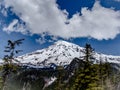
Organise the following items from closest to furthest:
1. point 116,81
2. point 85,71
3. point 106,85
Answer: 1. point 85,71
2. point 106,85
3. point 116,81

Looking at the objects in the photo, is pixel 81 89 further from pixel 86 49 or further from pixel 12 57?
pixel 12 57

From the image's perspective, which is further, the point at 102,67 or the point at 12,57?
the point at 102,67

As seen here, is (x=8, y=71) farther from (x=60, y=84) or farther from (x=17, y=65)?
(x=60, y=84)

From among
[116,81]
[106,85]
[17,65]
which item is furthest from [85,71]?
[116,81]

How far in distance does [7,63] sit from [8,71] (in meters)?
1.33

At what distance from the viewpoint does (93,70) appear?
47.6 m

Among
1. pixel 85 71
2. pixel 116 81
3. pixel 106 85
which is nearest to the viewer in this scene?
pixel 85 71

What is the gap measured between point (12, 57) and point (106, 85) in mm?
29088

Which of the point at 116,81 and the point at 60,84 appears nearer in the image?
the point at 60,84

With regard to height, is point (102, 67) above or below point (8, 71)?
above

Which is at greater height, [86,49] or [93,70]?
[86,49]

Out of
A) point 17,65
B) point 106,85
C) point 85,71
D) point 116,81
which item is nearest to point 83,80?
point 85,71

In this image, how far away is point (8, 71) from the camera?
158 ft

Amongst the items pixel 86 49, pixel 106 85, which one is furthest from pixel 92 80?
pixel 106 85
